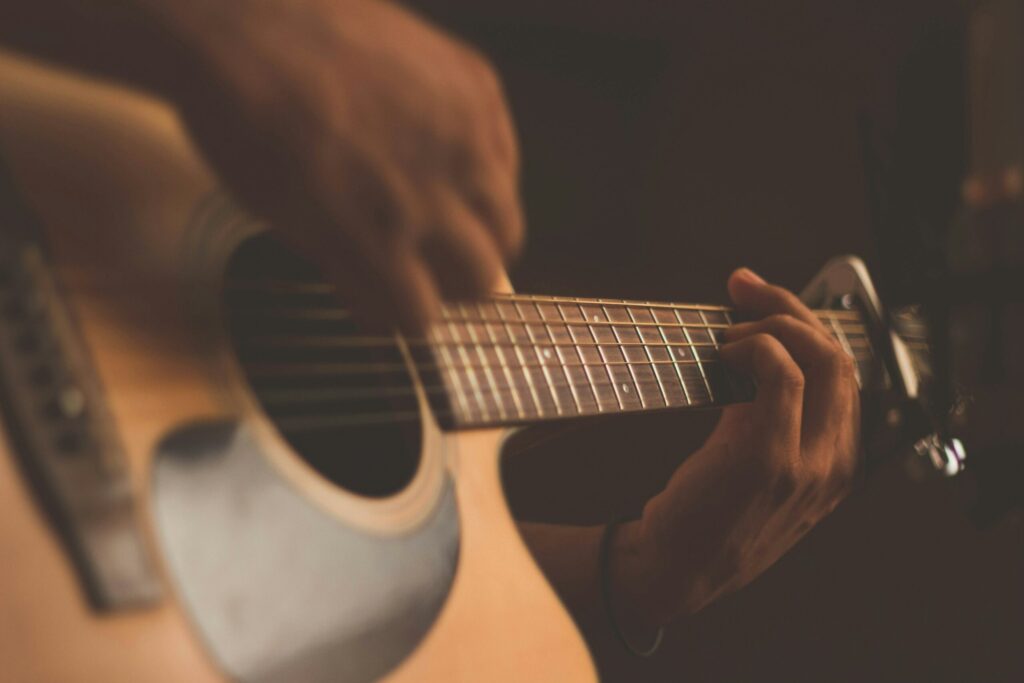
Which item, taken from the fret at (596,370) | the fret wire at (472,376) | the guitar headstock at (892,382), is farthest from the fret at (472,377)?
the guitar headstock at (892,382)

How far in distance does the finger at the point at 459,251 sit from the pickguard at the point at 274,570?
109mm

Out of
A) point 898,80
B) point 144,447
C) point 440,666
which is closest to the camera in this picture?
point 144,447

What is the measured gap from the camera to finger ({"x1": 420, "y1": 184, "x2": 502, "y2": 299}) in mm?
336

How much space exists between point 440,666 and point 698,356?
33cm

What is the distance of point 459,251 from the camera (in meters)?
0.34

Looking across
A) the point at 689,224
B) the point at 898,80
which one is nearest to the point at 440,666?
the point at 689,224

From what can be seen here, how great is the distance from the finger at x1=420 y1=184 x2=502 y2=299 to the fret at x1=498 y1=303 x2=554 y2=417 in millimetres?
115

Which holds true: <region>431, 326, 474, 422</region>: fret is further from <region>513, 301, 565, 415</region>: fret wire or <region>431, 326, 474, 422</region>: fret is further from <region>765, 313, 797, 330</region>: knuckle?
<region>765, 313, 797, 330</region>: knuckle

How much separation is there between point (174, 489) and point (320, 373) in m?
0.10

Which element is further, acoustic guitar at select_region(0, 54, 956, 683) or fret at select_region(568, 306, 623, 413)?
fret at select_region(568, 306, 623, 413)

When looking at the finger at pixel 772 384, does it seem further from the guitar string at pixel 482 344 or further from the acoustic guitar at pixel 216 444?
the acoustic guitar at pixel 216 444

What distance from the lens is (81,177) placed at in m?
0.30

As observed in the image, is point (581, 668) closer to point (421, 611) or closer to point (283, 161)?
point (421, 611)

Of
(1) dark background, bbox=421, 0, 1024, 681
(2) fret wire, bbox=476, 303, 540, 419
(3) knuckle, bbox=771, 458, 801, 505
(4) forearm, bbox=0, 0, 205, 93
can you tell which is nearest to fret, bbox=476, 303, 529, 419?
(2) fret wire, bbox=476, 303, 540, 419
